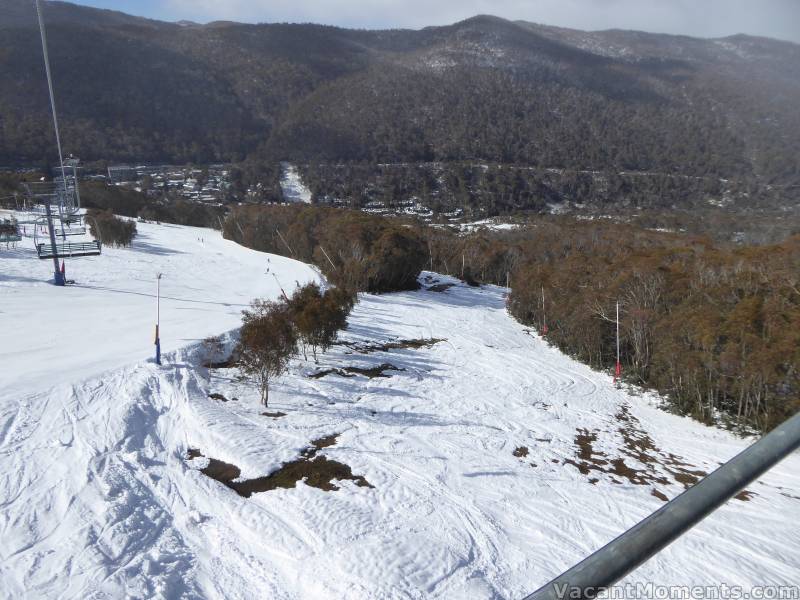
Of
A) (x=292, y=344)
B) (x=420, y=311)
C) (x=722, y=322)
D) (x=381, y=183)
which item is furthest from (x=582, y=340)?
(x=381, y=183)

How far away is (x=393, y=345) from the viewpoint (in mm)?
26625

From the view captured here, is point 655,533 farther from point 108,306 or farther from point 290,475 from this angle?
point 108,306

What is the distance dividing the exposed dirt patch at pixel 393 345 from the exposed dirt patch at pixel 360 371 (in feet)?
7.17

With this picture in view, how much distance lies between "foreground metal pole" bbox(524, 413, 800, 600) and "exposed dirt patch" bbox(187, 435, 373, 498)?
10832mm

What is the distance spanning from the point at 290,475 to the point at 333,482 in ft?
3.45

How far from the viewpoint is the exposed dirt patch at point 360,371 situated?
2009 centimetres

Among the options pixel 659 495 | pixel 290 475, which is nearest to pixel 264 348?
pixel 290 475

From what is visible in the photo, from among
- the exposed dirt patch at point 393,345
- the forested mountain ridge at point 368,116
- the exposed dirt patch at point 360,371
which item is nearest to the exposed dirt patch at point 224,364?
the exposed dirt patch at point 360,371

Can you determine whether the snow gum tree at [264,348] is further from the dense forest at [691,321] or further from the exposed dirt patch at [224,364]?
the dense forest at [691,321]

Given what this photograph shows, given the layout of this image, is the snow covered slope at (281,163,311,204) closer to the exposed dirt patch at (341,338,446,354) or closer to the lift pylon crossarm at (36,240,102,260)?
the exposed dirt patch at (341,338,446,354)

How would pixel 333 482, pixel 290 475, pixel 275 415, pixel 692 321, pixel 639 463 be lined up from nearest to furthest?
1. pixel 333 482
2. pixel 290 475
3. pixel 275 415
4. pixel 639 463
5. pixel 692 321

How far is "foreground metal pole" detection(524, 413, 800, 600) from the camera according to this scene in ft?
2.85

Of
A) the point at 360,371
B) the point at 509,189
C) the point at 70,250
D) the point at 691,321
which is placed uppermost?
the point at 70,250

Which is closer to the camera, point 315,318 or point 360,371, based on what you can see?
point 315,318
